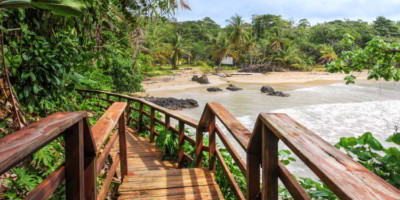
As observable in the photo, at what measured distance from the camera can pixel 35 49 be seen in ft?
10.3

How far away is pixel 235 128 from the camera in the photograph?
5.70 feet

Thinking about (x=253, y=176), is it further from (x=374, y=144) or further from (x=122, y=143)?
(x=122, y=143)

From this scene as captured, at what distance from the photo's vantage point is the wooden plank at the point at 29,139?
69 cm

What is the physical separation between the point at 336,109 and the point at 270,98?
4.75m

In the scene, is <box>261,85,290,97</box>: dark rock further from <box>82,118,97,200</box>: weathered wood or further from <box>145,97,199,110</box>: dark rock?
<box>82,118,97,200</box>: weathered wood

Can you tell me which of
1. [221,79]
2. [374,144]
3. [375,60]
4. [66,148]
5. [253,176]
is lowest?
[221,79]

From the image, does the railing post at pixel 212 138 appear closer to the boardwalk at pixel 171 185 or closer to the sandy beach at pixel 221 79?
the boardwalk at pixel 171 185

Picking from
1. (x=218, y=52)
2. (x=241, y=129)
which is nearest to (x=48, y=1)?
(x=241, y=129)

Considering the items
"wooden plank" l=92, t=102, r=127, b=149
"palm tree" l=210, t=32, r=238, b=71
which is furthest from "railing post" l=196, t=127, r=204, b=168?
"palm tree" l=210, t=32, r=238, b=71

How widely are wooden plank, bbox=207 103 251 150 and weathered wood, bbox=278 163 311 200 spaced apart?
349mm

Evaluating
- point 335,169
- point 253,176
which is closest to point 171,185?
point 253,176

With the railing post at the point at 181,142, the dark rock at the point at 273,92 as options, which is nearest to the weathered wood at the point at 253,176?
the railing post at the point at 181,142

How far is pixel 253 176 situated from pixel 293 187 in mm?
423

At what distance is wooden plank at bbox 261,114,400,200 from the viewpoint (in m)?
0.58
